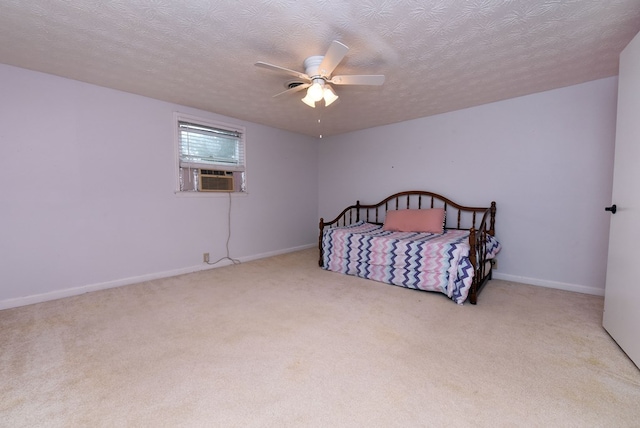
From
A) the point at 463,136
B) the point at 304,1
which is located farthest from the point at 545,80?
the point at 304,1

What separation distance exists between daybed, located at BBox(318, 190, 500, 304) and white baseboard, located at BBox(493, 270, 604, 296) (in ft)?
0.86

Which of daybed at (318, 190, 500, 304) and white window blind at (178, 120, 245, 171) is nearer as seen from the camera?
daybed at (318, 190, 500, 304)

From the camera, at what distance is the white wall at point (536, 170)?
8.79ft

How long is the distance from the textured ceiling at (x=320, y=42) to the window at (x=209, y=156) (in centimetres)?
62

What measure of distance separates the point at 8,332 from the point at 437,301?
3.41 m

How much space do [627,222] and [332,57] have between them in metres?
2.12

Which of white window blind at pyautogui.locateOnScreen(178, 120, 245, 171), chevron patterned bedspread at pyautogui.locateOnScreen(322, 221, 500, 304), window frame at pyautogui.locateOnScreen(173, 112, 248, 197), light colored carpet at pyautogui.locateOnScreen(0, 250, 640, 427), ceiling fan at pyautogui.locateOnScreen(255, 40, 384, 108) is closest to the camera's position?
light colored carpet at pyautogui.locateOnScreen(0, 250, 640, 427)

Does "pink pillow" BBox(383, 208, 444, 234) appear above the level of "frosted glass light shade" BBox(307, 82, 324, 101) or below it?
below

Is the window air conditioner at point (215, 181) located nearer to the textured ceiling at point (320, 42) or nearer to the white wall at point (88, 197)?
the white wall at point (88, 197)

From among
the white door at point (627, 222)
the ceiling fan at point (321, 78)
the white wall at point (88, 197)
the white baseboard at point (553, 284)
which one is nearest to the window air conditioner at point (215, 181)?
the white wall at point (88, 197)

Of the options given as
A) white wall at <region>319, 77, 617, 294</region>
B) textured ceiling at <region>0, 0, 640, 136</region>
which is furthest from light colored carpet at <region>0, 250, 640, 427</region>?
textured ceiling at <region>0, 0, 640, 136</region>

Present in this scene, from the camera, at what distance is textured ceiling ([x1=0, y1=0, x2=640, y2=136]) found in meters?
1.61

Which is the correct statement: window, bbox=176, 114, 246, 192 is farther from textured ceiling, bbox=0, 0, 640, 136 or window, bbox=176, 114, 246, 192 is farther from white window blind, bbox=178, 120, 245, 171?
textured ceiling, bbox=0, 0, 640, 136

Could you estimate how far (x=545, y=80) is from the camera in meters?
2.61
